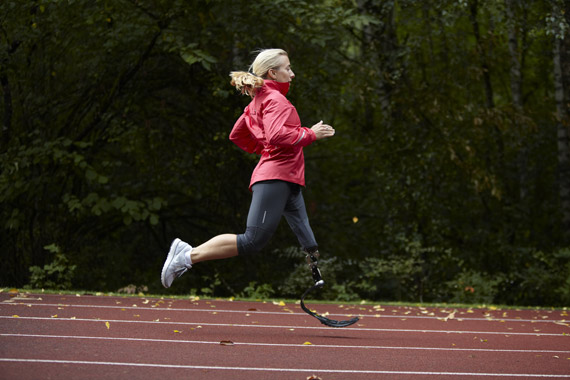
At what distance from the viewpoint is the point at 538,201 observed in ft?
52.7

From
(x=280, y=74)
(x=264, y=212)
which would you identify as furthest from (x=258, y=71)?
(x=264, y=212)

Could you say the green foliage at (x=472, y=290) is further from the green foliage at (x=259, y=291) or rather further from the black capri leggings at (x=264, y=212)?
the black capri leggings at (x=264, y=212)

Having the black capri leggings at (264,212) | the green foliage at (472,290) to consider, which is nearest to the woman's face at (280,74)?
the black capri leggings at (264,212)

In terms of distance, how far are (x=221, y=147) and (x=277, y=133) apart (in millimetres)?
6294

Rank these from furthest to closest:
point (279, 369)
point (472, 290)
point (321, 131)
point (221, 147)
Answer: point (221, 147)
point (472, 290)
point (321, 131)
point (279, 369)

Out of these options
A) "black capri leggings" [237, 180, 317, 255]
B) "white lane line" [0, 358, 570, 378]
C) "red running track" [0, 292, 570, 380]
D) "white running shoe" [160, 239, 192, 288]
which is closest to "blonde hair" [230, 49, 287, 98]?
"black capri leggings" [237, 180, 317, 255]

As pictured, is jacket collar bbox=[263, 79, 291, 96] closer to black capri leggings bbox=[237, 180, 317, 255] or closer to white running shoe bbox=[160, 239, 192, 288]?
black capri leggings bbox=[237, 180, 317, 255]

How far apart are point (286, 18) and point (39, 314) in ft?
19.4

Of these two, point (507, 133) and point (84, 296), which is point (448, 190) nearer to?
point (507, 133)

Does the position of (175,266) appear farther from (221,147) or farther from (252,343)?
(221,147)

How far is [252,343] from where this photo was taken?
541 cm

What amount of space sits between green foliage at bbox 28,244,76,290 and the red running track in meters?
2.20

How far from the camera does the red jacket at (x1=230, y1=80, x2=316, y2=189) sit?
5148 mm

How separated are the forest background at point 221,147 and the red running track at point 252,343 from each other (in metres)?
3.00
